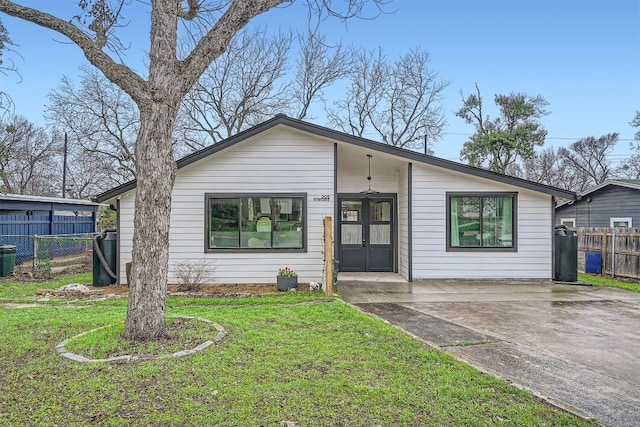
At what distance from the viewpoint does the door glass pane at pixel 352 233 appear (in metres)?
11.0

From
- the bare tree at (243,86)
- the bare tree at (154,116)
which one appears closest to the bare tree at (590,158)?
the bare tree at (243,86)

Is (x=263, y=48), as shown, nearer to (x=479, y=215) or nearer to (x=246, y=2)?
(x=479, y=215)

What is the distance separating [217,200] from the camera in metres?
8.98

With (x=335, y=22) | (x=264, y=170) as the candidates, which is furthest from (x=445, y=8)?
(x=264, y=170)

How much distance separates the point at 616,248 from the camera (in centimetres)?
1045

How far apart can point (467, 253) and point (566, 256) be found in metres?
2.39

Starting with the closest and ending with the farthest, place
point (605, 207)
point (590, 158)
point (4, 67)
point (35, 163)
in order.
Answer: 1. point (4, 67)
2. point (605, 207)
3. point (35, 163)
4. point (590, 158)

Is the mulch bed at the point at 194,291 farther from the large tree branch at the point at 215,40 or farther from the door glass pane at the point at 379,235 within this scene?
the large tree branch at the point at 215,40

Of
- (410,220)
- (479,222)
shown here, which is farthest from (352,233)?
(479,222)

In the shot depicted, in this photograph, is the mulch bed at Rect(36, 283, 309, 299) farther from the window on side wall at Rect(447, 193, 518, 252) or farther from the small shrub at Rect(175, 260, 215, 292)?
the window on side wall at Rect(447, 193, 518, 252)

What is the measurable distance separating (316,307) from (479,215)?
5266 millimetres

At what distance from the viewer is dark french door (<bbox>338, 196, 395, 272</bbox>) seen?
1097cm

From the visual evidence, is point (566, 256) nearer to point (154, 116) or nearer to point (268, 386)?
point (268, 386)

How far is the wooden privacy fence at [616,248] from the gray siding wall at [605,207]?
390 centimetres
